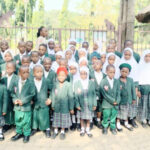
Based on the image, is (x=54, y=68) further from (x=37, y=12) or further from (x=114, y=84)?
(x=37, y=12)

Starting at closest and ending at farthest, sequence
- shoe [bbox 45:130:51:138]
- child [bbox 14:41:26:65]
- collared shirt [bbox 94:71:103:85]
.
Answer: shoe [bbox 45:130:51:138] → collared shirt [bbox 94:71:103:85] → child [bbox 14:41:26:65]

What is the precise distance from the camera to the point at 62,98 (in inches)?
143

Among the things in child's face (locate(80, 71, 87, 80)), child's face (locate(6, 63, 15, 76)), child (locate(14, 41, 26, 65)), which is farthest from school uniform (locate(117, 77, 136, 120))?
child (locate(14, 41, 26, 65))

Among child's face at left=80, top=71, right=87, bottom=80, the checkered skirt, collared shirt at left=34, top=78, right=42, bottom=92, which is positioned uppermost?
child's face at left=80, top=71, right=87, bottom=80

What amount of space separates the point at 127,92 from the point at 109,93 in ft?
1.34

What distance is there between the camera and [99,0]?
31219 millimetres

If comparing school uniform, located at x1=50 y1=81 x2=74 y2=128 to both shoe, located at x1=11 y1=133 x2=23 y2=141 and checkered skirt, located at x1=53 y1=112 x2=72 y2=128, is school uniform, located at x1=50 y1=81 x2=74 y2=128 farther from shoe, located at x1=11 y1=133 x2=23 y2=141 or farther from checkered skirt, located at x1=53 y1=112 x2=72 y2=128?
shoe, located at x1=11 y1=133 x2=23 y2=141

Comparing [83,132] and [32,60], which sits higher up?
[32,60]

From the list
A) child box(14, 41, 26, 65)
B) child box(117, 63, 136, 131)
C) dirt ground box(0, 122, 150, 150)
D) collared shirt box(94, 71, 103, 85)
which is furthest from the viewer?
child box(14, 41, 26, 65)

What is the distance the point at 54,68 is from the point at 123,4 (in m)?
3.13

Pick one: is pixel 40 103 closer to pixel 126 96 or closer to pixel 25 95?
pixel 25 95

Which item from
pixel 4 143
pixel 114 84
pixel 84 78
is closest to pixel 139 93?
pixel 114 84

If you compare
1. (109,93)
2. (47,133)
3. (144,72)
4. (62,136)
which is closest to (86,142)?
(62,136)

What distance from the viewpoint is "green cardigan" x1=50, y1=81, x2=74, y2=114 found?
3.62m
